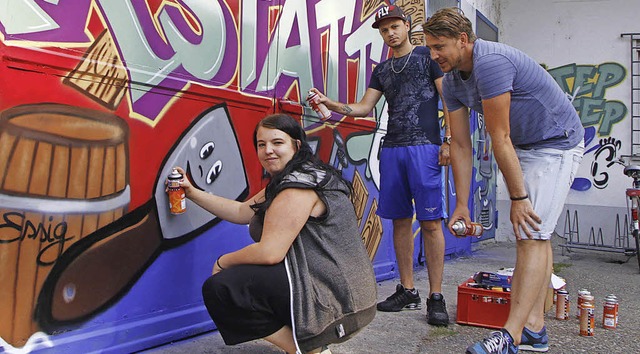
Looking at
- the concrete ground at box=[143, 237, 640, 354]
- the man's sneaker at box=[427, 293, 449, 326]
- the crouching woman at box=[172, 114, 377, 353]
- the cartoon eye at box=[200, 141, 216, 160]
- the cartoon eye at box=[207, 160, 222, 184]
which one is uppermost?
the cartoon eye at box=[200, 141, 216, 160]

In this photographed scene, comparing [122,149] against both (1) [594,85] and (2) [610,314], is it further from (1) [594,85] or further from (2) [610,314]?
(1) [594,85]

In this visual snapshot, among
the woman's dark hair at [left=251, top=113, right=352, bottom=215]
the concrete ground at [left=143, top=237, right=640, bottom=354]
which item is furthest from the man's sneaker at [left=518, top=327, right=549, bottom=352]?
the woman's dark hair at [left=251, top=113, right=352, bottom=215]

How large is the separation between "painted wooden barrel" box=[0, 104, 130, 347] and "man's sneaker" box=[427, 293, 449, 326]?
6.80 ft

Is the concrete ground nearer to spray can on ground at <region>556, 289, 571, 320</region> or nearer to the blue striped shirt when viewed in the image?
spray can on ground at <region>556, 289, 571, 320</region>

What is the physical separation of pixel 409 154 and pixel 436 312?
3.37 feet

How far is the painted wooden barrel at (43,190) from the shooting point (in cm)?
232

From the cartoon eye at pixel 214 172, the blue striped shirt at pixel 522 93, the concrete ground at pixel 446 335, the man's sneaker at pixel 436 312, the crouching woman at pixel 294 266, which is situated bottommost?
the concrete ground at pixel 446 335

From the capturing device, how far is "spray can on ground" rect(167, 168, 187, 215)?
9.52 feet

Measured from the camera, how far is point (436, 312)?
375 centimetres

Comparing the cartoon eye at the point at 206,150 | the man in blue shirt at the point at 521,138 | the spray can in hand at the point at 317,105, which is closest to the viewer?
the man in blue shirt at the point at 521,138

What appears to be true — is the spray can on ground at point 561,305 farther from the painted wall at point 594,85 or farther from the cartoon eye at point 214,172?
the painted wall at point 594,85

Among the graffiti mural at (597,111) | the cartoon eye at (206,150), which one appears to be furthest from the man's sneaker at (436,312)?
the graffiti mural at (597,111)

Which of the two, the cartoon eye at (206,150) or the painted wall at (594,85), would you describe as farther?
the painted wall at (594,85)

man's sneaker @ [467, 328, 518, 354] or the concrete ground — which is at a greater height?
man's sneaker @ [467, 328, 518, 354]
